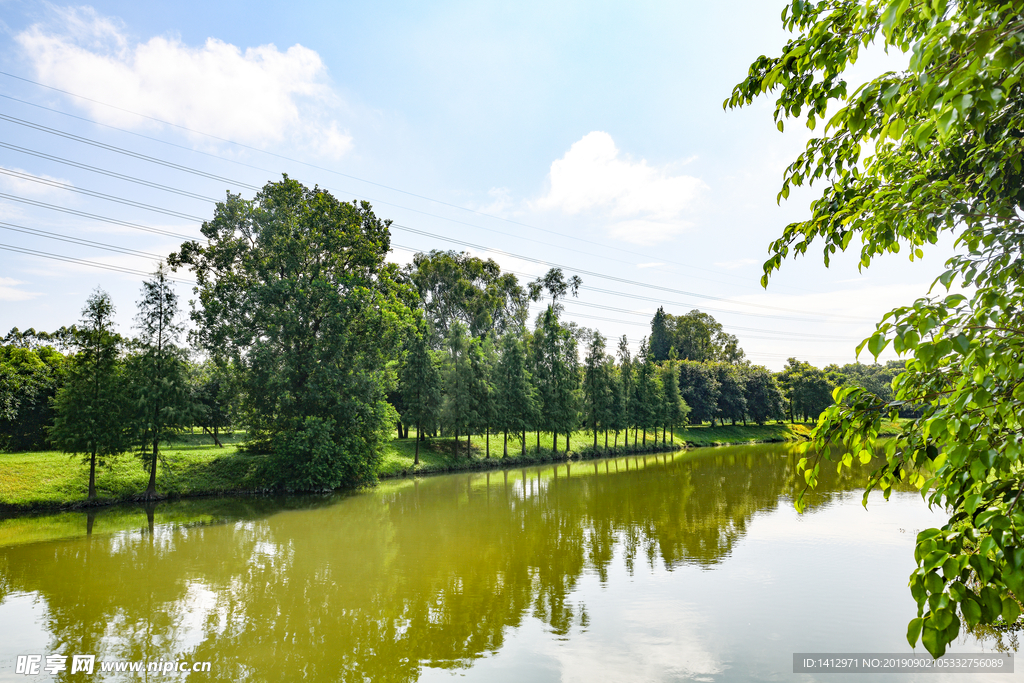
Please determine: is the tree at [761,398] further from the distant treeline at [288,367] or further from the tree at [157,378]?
the tree at [157,378]

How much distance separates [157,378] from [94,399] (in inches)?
91.2

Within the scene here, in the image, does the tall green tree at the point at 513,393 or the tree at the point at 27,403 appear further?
the tall green tree at the point at 513,393

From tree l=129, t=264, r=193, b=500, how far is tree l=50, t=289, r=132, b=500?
659 mm

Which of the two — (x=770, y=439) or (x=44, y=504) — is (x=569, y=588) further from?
(x=770, y=439)

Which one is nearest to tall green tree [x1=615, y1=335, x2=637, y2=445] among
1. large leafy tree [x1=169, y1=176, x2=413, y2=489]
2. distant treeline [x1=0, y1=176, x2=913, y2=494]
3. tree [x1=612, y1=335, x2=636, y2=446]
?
tree [x1=612, y1=335, x2=636, y2=446]

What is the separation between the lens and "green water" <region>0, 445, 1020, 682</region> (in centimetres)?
831

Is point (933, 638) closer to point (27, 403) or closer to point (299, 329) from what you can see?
point (299, 329)

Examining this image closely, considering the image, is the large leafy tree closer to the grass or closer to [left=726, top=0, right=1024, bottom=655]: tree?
the grass

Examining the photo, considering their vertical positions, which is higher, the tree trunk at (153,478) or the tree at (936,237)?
the tree at (936,237)

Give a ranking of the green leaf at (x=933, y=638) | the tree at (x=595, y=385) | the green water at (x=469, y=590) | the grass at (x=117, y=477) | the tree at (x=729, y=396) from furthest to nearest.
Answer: the tree at (x=729, y=396), the tree at (x=595, y=385), the grass at (x=117, y=477), the green water at (x=469, y=590), the green leaf at (x=933, y=638)

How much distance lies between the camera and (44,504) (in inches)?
824

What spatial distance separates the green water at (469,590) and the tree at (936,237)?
6.40m

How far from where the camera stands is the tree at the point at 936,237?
1.98 metres

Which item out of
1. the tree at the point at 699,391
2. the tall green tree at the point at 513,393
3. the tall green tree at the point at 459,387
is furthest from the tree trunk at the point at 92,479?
the tree at the point at 699,391
